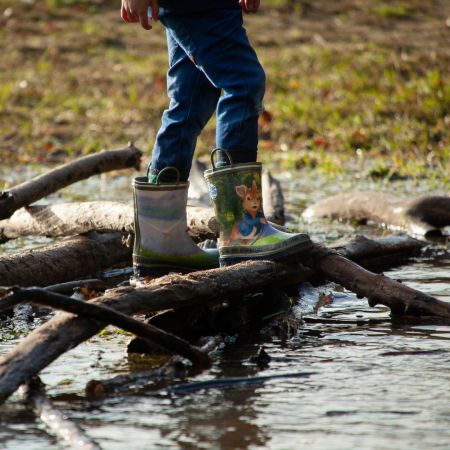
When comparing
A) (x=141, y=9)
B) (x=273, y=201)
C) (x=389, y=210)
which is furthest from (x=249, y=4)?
(x=389, y=210)

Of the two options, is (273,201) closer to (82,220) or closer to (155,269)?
(82,220)

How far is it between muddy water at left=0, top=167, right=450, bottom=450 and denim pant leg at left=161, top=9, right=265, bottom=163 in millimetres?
715

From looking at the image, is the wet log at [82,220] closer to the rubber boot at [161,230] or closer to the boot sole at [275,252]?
the rubber boot at [161,230]

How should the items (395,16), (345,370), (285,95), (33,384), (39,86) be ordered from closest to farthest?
(33,384) < (345,370) < (285,95) < (39,86) < (395,16)

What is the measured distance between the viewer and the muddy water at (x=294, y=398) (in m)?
2.59

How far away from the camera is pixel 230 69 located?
380 cm

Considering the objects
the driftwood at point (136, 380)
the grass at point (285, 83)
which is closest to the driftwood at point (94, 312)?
the driftwood at point (136, 380)

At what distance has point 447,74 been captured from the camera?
9984 mm

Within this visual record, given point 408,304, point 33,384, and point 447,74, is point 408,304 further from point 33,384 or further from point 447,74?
point 447,74

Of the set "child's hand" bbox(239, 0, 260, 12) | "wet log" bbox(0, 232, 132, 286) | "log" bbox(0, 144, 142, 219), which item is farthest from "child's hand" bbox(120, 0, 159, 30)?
"log" bbox(0, 144, 142, 219)

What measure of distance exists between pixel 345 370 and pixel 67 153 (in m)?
6.39

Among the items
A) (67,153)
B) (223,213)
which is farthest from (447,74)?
(223,213)

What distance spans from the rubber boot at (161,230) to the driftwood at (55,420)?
3.58 feet

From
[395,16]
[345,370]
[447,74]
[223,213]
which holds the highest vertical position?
[395,16]
